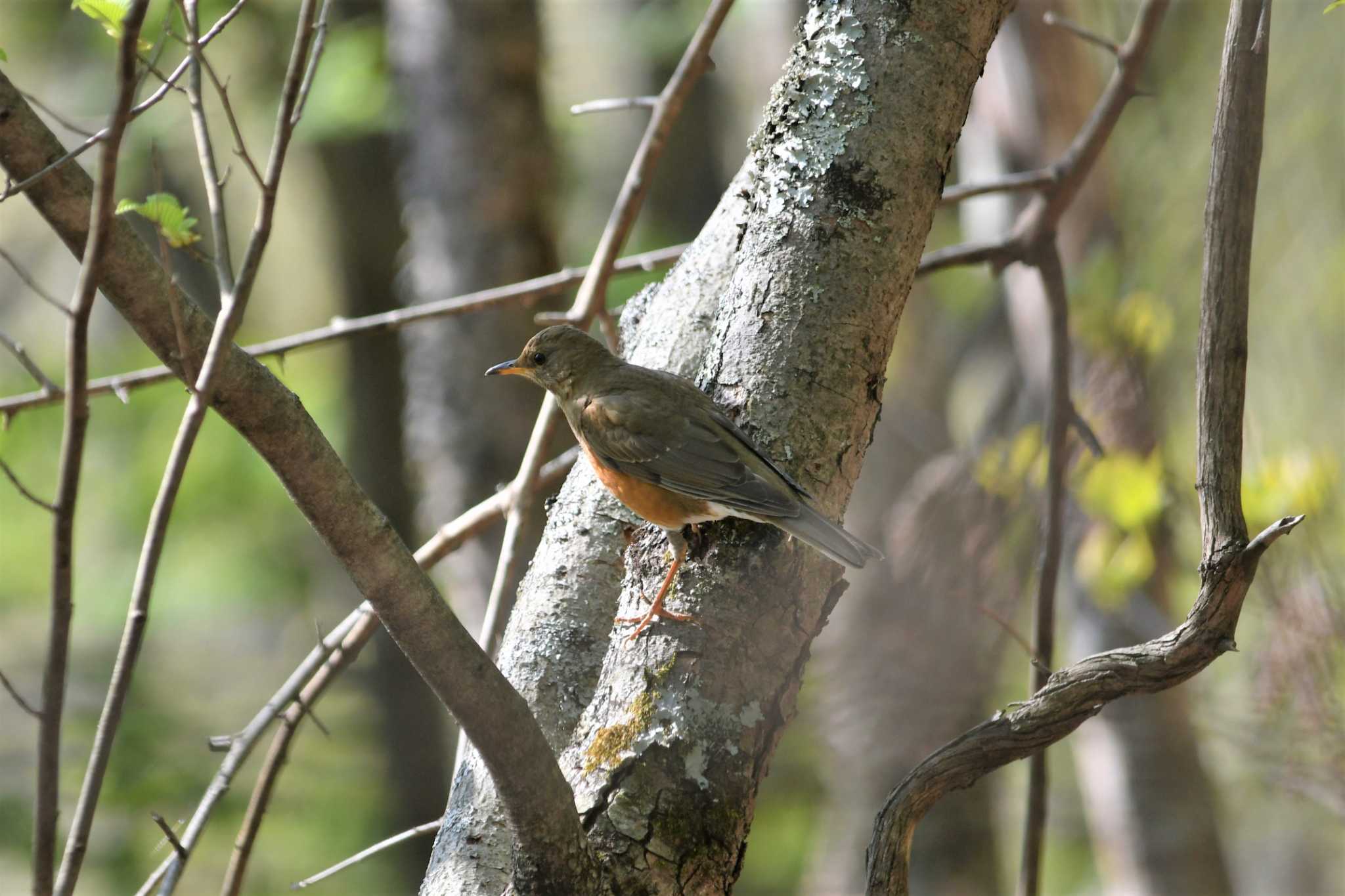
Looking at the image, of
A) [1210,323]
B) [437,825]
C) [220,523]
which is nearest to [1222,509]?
[1210,323]

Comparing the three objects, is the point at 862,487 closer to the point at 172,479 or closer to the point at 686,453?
the point at 686,453

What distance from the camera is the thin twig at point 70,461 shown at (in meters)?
1.20

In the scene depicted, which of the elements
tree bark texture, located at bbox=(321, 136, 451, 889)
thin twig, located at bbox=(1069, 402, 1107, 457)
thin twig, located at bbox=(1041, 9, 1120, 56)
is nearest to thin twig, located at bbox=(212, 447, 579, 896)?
thin twig, located at bbox=(1069, 402, 1107, 457)

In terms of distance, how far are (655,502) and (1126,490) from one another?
292 cm

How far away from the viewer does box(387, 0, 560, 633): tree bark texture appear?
5934 mm

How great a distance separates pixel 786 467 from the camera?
2.19 metres

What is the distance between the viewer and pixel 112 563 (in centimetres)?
859

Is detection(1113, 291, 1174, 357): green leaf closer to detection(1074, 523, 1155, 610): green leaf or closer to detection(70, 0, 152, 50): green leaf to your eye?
detection(1074, 523, 1155, 610): green leaf

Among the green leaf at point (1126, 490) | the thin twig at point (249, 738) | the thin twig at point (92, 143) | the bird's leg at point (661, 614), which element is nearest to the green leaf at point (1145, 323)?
the green leaf at point (1126, 490)

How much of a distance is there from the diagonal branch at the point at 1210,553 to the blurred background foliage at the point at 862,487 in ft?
4.93

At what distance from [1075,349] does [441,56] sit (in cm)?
376

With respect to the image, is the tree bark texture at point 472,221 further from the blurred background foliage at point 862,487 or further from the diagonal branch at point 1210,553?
the diagonal branch at point 1210,553

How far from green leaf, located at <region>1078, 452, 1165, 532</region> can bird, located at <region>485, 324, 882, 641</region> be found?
7.63 feet

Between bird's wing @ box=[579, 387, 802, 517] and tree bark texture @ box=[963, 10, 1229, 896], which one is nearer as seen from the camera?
bird's wing @ box=[579, 387, 802, 517]
